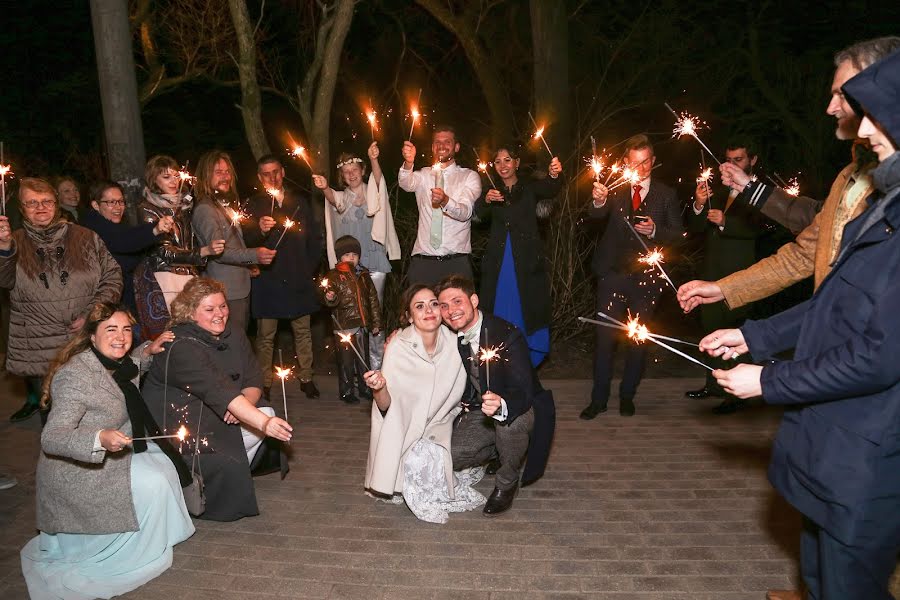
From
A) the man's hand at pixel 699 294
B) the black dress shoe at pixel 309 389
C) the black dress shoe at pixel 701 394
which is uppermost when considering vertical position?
the man's hand at pixel 699 294

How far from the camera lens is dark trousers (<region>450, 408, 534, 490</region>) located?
479 cm

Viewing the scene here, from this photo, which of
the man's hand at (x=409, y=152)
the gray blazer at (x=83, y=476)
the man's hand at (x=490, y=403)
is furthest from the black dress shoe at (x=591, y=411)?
the gray blazer at (x=83, y=476)

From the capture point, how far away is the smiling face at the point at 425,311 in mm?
4863

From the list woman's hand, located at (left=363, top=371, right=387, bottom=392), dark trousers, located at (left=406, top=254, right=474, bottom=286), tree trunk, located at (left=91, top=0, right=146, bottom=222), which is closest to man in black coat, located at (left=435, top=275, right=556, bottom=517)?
woman's hand, located at (left=363, top=371, right=387, bottom=392)

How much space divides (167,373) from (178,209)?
208 centimetres

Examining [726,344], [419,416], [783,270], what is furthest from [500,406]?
[783,270]

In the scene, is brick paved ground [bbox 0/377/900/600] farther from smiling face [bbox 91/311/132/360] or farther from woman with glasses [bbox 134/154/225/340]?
woman with glasses [bbox 134/154/225/340]

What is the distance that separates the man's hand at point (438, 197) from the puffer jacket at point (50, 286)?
2.81m

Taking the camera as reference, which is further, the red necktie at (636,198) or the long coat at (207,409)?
the red necktie at (636,198)

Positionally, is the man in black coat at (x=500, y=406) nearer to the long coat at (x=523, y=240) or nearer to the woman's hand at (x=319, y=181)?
the long coat at (x=523, y=240)

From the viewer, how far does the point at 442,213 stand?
22.4 feet

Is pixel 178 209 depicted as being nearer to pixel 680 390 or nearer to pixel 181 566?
pixel 181 566

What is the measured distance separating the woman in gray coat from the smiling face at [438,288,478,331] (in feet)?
6.59

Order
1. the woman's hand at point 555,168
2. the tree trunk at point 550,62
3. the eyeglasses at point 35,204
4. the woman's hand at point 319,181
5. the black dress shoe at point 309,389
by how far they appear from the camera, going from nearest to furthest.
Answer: the eyeglasses at point 35,204, the woman's hand at point 555,168, the woman's hand at point 319,181, the black dress shoe at point 309,389, the tree trunk at point 550,62
